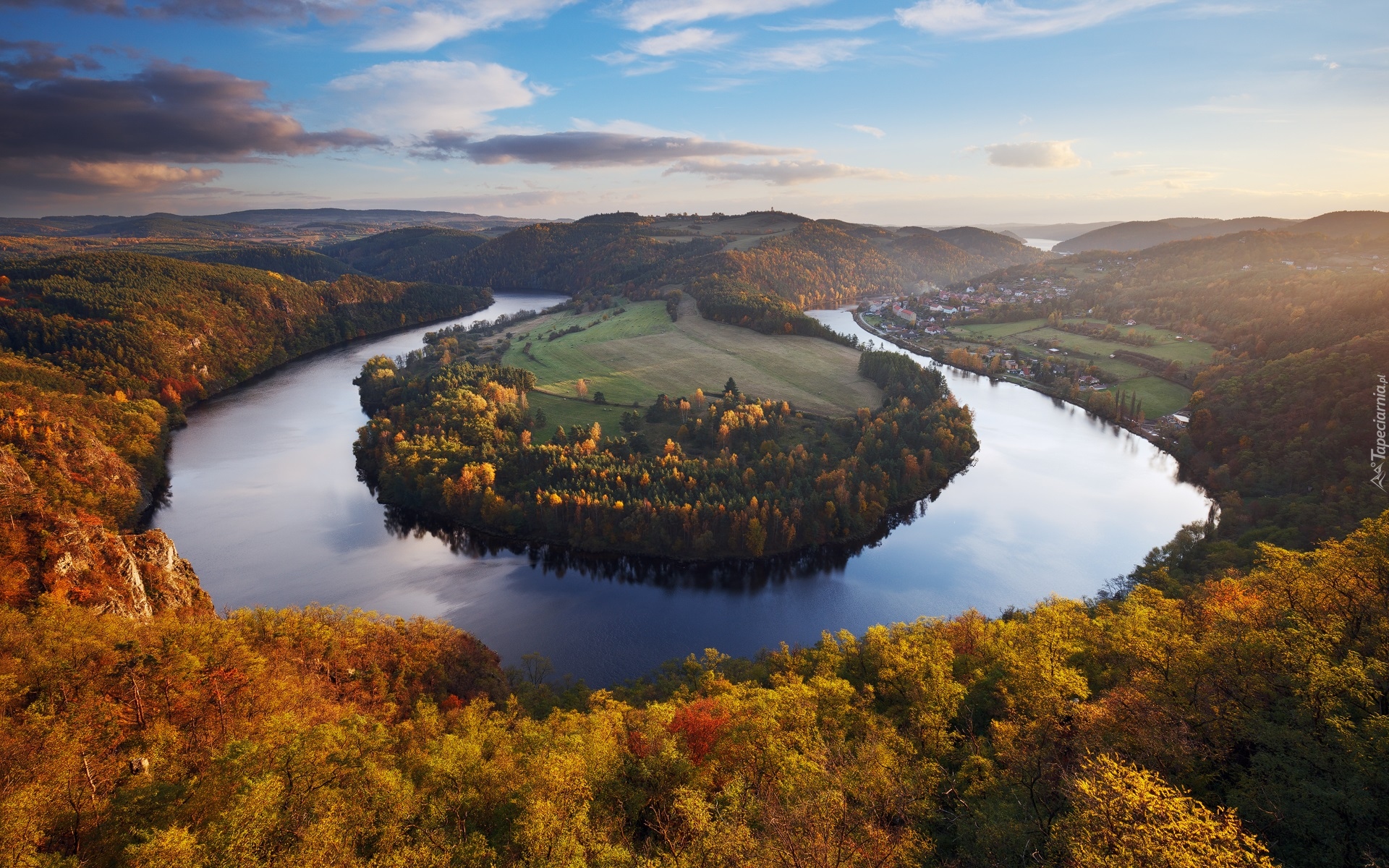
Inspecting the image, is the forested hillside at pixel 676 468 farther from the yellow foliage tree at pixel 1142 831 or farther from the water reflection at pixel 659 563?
the yellow foliage tree at pixel 1142 831

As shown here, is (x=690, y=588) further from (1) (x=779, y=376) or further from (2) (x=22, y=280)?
(2) (x=22, y=280)

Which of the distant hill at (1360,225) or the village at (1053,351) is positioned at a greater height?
the distant hill at (1360,225)

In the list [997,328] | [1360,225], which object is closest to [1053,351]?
[997,328]

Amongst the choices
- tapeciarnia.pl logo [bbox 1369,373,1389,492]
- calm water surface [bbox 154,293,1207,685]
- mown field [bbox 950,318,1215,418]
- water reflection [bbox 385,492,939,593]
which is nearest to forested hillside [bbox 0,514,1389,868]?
calm water surface [bbox 154,293,1207,685]

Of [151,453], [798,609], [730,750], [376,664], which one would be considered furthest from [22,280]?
[730,750]

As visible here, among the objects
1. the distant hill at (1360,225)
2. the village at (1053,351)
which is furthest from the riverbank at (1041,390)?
the distant hill at (1360,225)

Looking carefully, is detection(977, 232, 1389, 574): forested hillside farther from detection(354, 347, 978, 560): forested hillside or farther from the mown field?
detection(354, 347, 978, 560): forested hillside
